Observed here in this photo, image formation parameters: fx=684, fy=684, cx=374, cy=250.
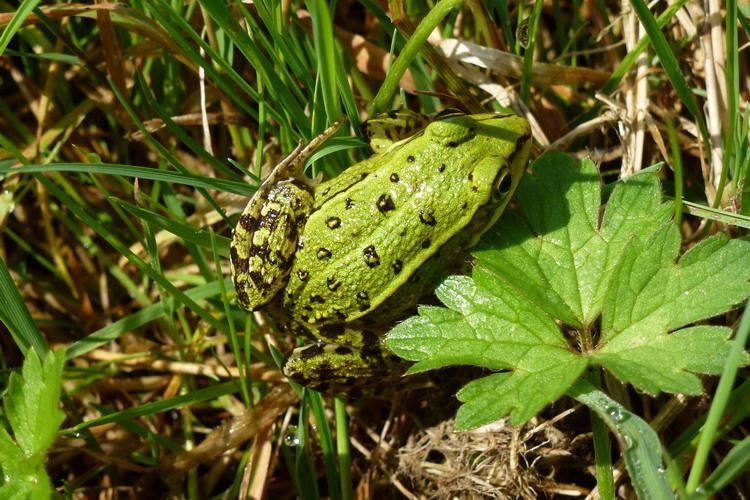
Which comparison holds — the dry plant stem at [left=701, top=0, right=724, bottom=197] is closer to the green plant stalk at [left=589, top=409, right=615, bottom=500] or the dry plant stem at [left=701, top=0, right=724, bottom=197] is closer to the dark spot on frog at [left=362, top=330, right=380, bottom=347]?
the green plant stalk at [left=589, top=409, right=615, bottom=500]

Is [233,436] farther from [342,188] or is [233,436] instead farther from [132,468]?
[342,188]

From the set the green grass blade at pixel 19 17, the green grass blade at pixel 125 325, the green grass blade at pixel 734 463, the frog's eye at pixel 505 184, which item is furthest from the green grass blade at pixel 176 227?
the green grass blade at pixel 734 463

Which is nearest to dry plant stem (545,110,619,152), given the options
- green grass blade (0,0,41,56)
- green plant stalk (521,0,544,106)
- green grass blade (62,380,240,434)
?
green plant stalk (521,0,544,106)

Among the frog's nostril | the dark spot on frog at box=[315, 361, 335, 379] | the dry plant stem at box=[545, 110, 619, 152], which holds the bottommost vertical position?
the dark spot on frog at box=[315, 361, 335, 379]

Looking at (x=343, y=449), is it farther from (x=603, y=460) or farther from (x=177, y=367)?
(x=603, y=460)

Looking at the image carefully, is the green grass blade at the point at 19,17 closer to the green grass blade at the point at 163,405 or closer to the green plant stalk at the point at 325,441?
the green grass blade at the point at 163,405

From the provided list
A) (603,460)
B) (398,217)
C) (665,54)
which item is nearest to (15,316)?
(398,217)

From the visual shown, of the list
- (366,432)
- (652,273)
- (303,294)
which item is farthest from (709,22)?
(366,432)
